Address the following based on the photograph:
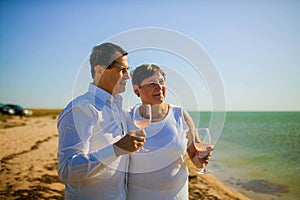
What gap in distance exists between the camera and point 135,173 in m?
2.48

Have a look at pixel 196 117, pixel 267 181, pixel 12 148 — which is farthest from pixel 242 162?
pixel 196 117

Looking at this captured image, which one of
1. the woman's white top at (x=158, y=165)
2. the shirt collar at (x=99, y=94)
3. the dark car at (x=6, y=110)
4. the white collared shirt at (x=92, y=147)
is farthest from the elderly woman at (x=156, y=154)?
the dark car at (x=6, y=110)

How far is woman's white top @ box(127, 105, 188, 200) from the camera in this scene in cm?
247

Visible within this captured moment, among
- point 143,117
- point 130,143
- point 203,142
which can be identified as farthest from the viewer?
point 203,142

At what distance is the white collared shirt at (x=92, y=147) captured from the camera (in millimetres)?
1804

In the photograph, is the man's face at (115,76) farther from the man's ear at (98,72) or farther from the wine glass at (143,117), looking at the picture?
the wine glass at (143,117)

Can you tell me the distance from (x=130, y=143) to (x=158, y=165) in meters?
0.81

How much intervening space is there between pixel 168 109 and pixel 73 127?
1116mm

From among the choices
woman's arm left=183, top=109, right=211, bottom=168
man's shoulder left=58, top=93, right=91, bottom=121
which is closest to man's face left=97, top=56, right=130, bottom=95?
man's shoulder left=58, top=93, right=91, bottom=121

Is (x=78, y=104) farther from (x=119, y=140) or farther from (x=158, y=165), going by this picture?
(x=158, y=165)

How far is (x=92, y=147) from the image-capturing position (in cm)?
199

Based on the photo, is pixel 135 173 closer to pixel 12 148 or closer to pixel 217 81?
pixel 217 81

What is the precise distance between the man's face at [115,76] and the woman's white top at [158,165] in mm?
339

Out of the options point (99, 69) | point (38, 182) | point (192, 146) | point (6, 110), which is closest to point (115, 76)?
point (99, 69)
